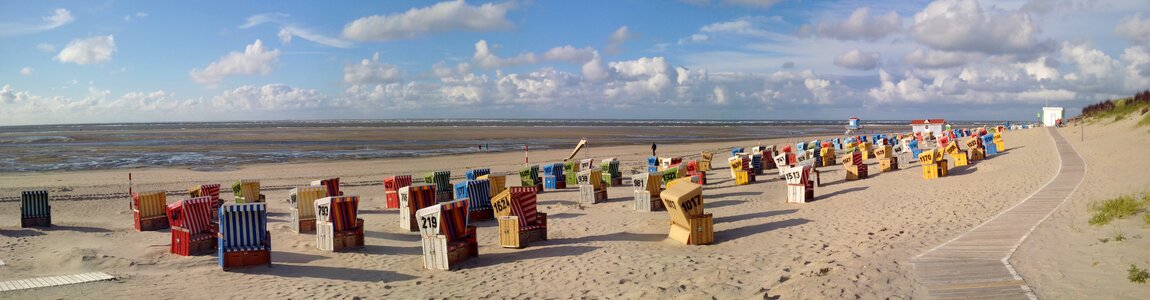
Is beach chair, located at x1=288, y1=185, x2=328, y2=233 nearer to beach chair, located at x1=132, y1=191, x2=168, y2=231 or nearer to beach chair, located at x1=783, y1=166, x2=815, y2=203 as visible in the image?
beach chair, located at x1=132, y1=191, x2=168, y2=231

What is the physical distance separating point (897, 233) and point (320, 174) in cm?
2455

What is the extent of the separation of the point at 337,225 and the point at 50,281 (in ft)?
13.7

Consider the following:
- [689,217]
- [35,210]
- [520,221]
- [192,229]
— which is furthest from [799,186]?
[35,210]

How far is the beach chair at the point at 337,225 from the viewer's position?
41.2ft

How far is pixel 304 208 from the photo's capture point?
1488 centimetres

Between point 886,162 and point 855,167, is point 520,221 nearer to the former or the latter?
point 855,167

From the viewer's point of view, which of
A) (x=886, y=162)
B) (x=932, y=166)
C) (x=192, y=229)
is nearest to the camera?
(x=192, y=229)

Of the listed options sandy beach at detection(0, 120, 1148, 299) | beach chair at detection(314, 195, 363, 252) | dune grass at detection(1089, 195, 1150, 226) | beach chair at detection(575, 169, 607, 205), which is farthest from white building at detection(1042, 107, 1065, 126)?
beach chair at detection(314, 195, 363, 252)

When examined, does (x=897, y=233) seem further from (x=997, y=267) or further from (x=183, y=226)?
(x=183, y=226)

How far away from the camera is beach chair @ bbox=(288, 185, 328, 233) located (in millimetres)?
14664

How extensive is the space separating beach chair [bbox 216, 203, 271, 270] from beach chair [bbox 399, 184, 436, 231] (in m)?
3.78

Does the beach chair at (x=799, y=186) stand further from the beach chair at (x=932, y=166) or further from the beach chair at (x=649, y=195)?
the beach chair at (x=932, y=166)

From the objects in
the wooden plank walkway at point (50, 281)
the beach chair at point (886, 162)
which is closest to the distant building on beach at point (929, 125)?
the beach chair at point (886, 162)

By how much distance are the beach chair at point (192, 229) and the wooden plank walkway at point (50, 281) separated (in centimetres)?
154
